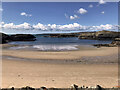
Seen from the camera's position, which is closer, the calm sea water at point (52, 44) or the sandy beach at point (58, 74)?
the sandy beach at point (58, 74)

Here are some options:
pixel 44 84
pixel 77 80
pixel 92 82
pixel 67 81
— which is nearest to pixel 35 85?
pixel 44 84

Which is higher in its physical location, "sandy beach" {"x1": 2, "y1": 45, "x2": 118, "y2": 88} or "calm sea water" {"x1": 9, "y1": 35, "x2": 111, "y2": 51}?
"calm sea water" {"x1": 9, "y1": 35, "x2": 111, "y2": 51}

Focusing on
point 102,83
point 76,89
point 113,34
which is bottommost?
point 102,83

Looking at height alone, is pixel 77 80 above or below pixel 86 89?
below

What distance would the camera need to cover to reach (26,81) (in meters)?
7.19

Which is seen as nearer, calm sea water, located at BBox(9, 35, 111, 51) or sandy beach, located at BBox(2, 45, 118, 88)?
sandy beach, located at BBox(2, 45, 118, 88)

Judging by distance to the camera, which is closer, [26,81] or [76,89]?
[76,89]

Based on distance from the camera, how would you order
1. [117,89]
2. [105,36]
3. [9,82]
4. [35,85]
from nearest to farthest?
[117,89], [35,85], [9,82], [105,36]

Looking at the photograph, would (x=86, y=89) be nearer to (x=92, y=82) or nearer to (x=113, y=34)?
(x=92, y=82)

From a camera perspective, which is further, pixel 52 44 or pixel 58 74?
pixel 52 44

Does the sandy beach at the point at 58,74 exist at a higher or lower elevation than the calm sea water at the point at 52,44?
lower

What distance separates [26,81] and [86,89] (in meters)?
4.68

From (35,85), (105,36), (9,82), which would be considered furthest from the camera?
(105,36)

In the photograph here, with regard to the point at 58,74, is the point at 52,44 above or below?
above
